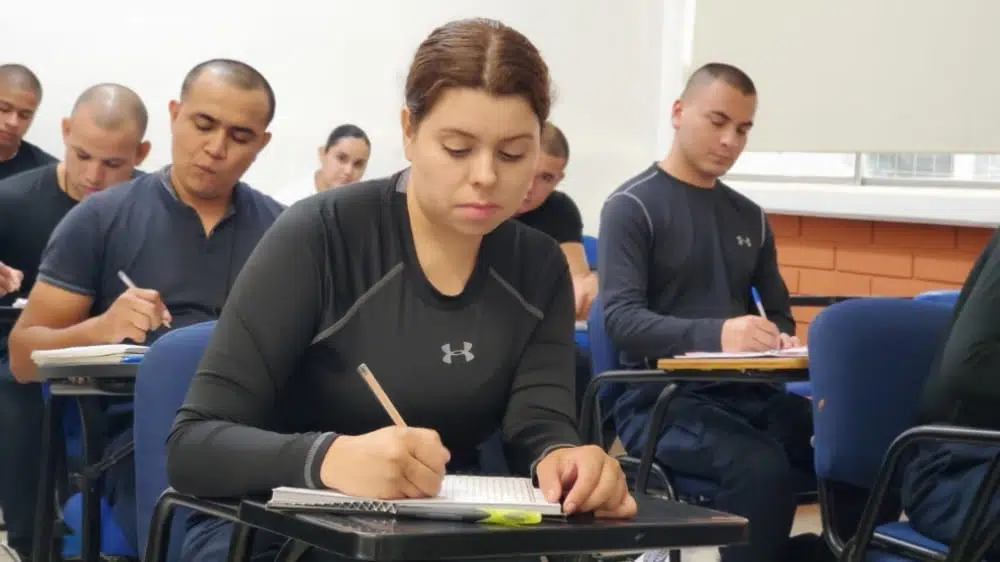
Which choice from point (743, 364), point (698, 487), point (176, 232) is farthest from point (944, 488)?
point (176, 232)

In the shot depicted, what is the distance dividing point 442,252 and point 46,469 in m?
1.42

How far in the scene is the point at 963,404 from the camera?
2.13 m

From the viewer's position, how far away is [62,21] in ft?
16.9

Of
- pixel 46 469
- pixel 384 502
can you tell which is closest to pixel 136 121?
pixel 46 469

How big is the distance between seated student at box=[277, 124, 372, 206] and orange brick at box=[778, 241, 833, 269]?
1.75 metres

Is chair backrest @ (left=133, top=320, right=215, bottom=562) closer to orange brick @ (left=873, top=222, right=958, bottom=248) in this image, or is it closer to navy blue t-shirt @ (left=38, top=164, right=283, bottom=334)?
navy blue t-shirt @ (left=38, top=164, right=283, bottom=334)

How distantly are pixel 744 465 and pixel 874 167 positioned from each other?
267 cm

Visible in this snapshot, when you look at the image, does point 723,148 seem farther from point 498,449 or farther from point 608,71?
point 608,71

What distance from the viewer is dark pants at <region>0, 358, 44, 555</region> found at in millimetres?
3471

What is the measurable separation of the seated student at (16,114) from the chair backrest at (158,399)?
3.12 meters

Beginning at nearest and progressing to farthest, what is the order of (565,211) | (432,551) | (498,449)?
(432,551) → (498,449) → (565,211)

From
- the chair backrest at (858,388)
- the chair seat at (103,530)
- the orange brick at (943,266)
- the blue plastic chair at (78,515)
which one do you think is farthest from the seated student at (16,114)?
the chair backrest at (858,388)

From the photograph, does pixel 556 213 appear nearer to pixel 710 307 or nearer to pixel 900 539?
pixel 710 307

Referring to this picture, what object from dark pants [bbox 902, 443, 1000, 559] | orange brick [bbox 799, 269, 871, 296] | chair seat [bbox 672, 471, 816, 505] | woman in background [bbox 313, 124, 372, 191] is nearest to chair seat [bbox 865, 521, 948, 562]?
dark pants [bbox 902, 443, 1000, 559]
